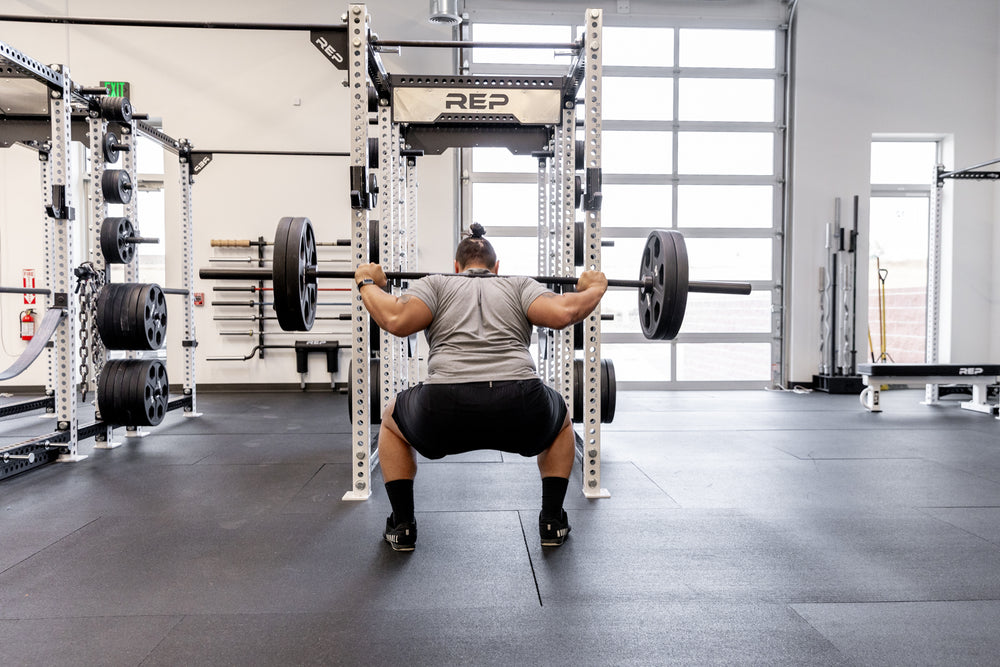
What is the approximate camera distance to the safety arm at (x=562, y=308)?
162 cm

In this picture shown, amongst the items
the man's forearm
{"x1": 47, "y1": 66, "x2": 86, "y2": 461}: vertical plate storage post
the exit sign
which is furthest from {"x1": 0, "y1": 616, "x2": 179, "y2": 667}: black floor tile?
the exit sign

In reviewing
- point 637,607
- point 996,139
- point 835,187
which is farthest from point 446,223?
point 996,139

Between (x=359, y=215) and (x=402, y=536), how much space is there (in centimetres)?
118

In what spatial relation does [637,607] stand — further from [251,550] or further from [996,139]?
[996,139]

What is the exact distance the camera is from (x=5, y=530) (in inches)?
76.5

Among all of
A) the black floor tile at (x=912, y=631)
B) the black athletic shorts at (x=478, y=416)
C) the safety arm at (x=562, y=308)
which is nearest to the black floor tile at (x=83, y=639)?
the black athletic shorts at (x=478, y=416)

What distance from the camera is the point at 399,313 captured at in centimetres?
162

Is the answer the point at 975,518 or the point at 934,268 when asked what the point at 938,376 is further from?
the point at 975,518

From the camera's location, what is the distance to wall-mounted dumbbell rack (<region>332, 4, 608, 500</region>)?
221 centimetres

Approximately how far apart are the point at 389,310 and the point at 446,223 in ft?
13.2

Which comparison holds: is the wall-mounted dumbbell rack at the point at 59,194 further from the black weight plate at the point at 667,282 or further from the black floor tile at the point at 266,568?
the black weight plate at the point at 667,282

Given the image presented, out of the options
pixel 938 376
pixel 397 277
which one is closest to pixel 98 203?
pixel 397 277

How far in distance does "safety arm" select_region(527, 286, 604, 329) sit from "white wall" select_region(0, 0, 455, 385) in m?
3.91

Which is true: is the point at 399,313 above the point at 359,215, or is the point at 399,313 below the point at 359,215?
below
